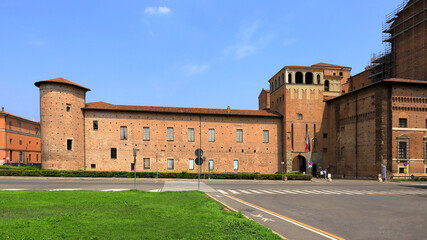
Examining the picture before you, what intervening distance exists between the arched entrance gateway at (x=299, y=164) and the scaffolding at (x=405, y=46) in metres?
21.4

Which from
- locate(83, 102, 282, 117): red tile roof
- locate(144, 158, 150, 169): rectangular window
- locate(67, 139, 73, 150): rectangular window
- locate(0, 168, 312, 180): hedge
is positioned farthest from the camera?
locate(83, 102, 282, 117): red tile roof

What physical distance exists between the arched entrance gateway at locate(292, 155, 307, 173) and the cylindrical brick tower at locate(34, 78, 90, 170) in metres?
33.1

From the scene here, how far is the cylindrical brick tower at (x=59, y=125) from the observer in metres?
38.9

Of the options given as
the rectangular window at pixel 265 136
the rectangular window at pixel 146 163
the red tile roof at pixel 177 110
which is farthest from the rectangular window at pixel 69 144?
the rectangular window at pixel 265 136

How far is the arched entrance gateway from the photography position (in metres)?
46.5

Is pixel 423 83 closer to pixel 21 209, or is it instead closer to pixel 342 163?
pixel 342 163

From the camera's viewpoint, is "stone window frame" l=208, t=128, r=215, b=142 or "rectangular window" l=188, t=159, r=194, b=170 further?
"stone window frame" l=208, t=128, r=215, b=142

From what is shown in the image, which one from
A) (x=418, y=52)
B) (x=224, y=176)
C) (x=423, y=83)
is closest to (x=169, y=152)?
(x=224, y=176)

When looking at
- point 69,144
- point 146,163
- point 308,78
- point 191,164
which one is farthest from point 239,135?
point 69,144

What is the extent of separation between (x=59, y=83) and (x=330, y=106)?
142 feet

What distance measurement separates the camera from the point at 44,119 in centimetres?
3934

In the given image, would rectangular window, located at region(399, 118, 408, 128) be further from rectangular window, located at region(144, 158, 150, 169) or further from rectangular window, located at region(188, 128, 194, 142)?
rectangular window, located at region(144, 158, 150, 169)

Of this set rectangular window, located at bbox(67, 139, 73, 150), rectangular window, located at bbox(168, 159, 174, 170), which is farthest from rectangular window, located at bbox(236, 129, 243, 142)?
→ rectangular window, located at bbox(67, 139, 73, 150)

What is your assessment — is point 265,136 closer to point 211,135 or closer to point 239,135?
point 239,135
